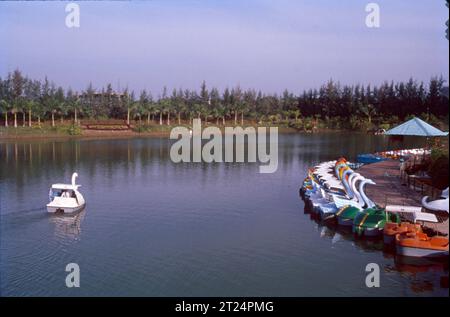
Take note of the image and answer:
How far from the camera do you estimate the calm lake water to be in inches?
410

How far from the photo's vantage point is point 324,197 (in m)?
16.6

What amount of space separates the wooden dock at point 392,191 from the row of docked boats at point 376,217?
481 mm

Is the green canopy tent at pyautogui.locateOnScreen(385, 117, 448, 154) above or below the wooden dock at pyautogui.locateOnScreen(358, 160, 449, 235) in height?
above

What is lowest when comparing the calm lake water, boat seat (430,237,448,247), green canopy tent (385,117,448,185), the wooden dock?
the calm lake water

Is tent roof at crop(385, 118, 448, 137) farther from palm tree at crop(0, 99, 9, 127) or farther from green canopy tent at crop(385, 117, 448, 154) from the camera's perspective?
palm tree at crop(0, 99, 9, 127)

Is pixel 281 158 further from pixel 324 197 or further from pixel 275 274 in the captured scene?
pixel 275 274

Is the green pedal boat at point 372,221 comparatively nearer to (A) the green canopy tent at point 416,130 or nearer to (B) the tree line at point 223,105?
(A) the green canopy tent at point 416,130

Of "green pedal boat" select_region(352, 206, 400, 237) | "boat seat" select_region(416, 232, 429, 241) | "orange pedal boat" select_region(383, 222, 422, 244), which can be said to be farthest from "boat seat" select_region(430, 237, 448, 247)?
"green pedal boat" select_region(352, 206, 400, 237)

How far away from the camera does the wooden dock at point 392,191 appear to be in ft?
45.0

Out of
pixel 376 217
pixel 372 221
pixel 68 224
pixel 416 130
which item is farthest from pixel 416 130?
pixel 68 224

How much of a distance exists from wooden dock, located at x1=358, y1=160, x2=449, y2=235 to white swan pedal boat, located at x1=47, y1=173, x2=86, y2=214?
9.52 m

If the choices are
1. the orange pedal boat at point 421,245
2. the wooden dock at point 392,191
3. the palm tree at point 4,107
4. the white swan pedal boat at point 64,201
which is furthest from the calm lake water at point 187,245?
the palm tree at point 4,107

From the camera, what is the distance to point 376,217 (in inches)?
531
